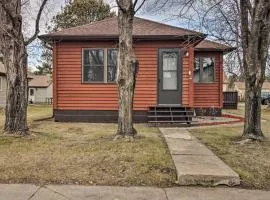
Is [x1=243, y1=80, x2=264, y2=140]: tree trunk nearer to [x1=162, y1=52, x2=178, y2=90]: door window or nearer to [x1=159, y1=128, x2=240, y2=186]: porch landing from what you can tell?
[x1=159, y1=128, x2=240, y2=186]: porch landing

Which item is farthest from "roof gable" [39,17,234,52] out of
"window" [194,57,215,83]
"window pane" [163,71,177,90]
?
"window" [194,57,215,83]

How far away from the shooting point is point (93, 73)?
54.0 feet

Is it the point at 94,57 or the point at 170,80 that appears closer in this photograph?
the point at 170,80

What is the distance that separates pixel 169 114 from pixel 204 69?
250 inches

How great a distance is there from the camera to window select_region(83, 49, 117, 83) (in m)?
16.4

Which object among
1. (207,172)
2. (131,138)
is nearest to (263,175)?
(207,172)

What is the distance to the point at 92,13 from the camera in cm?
4188

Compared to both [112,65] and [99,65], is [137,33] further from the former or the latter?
[99,65]

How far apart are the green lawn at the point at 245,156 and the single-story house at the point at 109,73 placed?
403 centimetres

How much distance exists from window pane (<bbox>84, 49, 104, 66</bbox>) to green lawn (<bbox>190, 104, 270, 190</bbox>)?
5.63 m

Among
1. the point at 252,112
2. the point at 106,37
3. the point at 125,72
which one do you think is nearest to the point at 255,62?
the point at 252,112

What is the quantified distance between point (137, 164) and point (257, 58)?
481cm

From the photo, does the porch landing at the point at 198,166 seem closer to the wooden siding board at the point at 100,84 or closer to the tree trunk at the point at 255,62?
the tree trunk at the point at 255,62

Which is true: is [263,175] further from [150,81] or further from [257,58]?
[150,81]
